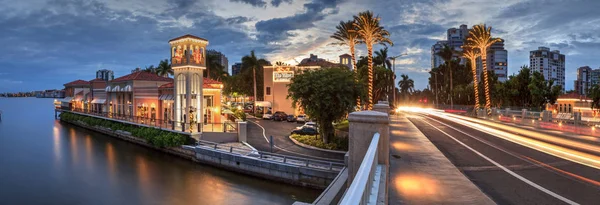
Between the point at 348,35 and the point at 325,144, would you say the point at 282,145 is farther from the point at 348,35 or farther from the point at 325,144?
the point at 348,35

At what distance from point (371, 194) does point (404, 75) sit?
16205cm

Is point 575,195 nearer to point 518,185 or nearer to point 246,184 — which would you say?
point 518,185

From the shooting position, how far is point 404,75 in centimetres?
15850

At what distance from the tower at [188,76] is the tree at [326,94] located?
41.1 ft

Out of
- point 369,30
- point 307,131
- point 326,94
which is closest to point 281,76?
point 369,30

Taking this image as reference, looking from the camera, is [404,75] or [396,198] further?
[404,75]

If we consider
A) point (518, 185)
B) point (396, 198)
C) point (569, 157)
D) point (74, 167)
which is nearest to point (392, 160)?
point (518, 185)

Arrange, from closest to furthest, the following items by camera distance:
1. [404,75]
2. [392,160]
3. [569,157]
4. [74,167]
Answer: [392,160] < [569,157] < [74,167] < [404,75]

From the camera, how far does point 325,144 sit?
89.2ft

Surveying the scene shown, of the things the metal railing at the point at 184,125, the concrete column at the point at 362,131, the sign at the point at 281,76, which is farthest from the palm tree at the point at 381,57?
the concrete column at the point at 362,131

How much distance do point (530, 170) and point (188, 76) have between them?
30768mm

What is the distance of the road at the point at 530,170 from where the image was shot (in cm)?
839

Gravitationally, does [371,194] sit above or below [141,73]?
below

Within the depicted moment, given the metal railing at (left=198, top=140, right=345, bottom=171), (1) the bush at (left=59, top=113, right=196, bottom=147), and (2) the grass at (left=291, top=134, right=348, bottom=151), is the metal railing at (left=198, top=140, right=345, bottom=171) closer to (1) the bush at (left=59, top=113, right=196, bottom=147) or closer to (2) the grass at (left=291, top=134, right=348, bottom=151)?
(1) the bush at (left=59, top=113, right=196, bottom=147)
